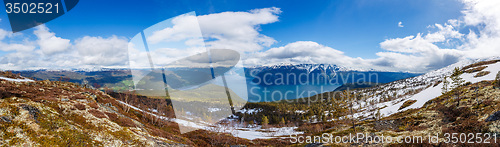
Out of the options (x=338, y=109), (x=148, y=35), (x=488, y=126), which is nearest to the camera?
(x=148, y=35)

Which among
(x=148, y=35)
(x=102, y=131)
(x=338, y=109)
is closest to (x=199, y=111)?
(x=338, y=109)

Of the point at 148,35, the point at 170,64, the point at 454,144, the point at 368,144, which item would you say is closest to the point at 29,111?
the point at 170,64

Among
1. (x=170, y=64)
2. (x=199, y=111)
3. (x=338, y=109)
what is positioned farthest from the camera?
(x=199, y=111)

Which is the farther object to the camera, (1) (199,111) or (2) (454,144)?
(1) (199,111)

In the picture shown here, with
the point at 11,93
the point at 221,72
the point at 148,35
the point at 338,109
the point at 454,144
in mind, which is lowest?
the point at 338,109

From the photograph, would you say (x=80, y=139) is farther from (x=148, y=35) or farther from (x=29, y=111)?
(x=148, y=35)

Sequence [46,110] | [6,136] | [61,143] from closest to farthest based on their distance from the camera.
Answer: [6,136]
[61,143]
[46,110]

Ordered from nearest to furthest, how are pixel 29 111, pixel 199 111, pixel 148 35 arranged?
1. pixel 148 35
2. pixel 29 111
3. pixel 199 111

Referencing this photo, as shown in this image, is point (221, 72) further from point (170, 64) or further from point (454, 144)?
point (454, 144)

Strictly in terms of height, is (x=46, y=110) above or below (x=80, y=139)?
above
